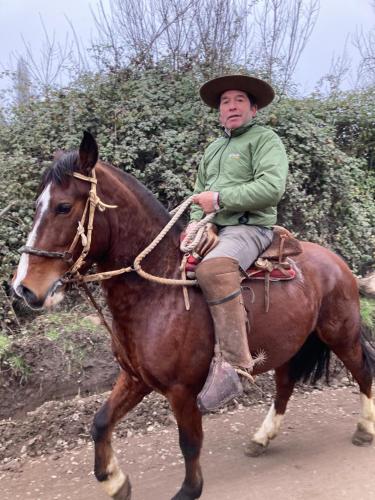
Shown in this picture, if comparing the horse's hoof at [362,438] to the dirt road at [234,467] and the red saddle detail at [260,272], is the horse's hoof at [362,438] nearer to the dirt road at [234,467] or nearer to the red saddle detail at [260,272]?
the dirt road at [234,467]

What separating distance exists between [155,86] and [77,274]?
5.72m

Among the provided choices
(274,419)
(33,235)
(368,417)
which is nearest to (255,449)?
(274,419)

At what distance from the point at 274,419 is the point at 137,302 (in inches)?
77.0

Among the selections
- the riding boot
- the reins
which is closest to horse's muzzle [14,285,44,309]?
the reins

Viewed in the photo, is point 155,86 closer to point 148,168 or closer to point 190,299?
point 148,168

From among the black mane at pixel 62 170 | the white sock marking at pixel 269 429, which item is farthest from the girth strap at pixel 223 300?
the white sock marking at pixel 269 429

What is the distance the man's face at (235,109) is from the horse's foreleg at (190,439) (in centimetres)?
182

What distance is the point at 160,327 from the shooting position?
2.84 metres

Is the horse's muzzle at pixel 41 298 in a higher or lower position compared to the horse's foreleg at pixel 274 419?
higher

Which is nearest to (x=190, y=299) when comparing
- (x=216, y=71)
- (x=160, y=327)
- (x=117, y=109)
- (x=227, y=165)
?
(x=160, y=327)

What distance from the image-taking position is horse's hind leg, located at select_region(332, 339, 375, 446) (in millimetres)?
3990

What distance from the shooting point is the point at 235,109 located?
3252 mm

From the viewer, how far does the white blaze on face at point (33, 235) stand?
7.91 ft

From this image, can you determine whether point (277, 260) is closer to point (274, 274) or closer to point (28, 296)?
point (274, 274)
